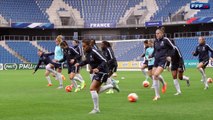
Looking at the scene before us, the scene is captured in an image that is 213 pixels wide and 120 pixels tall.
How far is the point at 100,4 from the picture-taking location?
3068 inches

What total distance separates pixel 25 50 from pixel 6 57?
11.5 ft

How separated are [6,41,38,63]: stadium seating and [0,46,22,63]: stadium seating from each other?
1625 millimetres

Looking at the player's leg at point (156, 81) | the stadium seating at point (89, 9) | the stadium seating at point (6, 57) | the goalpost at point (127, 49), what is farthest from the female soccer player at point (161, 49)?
the stadium seating at point (89, 9)

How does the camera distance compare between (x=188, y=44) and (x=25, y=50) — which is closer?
(x=188, y=44)

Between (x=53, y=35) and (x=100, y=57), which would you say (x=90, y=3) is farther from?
(x=100, y=57)

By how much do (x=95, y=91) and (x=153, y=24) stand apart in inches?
2293

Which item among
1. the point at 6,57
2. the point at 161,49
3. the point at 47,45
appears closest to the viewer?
the point at 161,49

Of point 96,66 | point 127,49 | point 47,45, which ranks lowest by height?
point 127,49

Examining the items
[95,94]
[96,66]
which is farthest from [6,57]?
[95,94]

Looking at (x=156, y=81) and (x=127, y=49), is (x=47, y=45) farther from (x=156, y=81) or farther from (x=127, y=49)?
(x=156, y=81)

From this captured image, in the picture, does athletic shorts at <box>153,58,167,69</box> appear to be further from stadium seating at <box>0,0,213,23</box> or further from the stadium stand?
stadium seating at <box>0,0,213,23</box>

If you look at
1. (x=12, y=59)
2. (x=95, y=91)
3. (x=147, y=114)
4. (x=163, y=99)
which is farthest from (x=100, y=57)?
(x=12, y=59)

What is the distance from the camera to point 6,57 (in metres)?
68.6

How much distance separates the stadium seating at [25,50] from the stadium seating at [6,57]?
162 cm
